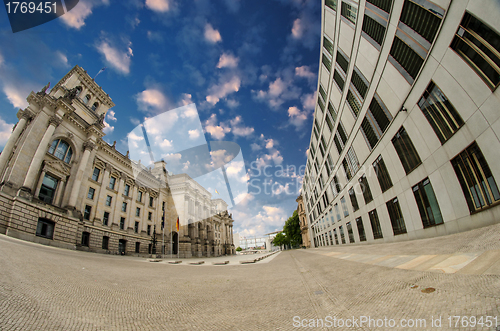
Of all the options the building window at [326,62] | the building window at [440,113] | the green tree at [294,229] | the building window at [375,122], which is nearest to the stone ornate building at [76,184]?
the building window at [375,122]

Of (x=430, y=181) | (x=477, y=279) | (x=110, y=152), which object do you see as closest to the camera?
(x=477, y=279)

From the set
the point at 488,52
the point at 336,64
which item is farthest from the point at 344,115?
the point at 488,52

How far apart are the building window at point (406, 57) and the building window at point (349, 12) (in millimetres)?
4767

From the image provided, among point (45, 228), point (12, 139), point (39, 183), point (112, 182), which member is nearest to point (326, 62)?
point (39, 183)

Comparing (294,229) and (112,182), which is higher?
(112,182)

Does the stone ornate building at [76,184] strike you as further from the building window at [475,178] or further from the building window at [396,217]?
the building window at [475,178]

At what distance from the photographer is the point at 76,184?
25.9 meters

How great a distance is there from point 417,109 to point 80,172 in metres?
36.9

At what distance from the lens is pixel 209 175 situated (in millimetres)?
51156

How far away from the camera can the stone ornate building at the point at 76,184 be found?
20.3 m

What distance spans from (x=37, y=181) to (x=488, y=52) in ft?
121

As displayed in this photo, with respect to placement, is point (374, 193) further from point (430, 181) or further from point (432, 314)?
point (432, 314)

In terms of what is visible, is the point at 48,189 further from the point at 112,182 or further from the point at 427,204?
the point at 427,204

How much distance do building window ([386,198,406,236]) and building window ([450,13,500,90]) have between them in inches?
310
